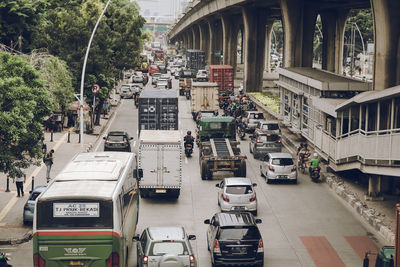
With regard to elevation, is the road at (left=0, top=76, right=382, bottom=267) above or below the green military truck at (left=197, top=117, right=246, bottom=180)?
below

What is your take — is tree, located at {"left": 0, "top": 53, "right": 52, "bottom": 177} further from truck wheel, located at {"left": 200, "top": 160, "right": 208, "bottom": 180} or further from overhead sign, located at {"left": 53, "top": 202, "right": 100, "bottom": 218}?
truck wheel, located at {"left": 200, "top": 160, "right": 208, "bottom": 180}

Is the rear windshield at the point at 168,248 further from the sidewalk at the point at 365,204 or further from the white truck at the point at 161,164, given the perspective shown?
the white truck at the point at 161,164

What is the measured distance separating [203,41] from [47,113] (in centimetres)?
11735

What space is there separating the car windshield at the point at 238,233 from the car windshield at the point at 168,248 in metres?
2.56

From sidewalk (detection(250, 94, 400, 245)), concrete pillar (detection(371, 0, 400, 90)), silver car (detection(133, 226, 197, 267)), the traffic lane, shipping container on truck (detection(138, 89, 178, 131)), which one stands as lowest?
the traffic lane

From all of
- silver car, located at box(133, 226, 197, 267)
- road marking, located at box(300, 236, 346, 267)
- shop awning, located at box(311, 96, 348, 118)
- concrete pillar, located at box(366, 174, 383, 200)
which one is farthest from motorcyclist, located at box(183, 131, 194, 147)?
silver car, located at box(133, 226, 197, 267)

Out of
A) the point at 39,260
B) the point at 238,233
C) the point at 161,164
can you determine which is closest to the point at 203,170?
the point at 161,164

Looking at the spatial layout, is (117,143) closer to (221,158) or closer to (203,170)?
(203,170)

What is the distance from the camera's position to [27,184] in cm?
3494

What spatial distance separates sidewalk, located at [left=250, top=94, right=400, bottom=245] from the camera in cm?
2695

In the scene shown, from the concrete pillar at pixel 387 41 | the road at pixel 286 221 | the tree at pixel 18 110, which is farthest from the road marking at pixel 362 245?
the tree at pixel 18 110

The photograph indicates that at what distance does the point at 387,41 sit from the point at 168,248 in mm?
19185

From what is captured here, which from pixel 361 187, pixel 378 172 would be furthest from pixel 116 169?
pixel 361 187

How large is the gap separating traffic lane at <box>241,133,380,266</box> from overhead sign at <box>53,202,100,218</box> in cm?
805
